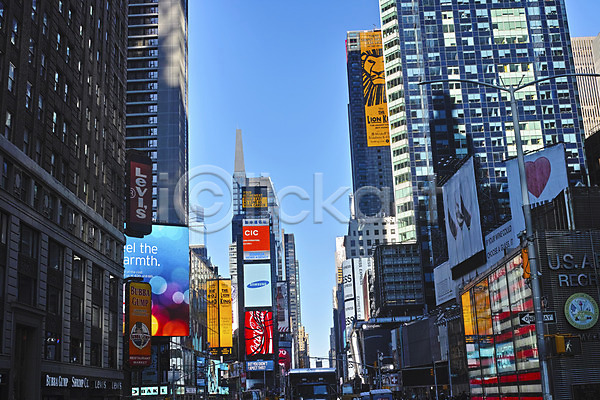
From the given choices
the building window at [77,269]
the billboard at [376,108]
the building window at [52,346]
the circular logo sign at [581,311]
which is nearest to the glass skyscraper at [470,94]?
the billboard at [376,108]

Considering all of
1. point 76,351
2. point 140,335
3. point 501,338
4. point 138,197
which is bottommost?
point 501,338

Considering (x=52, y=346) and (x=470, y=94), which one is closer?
(x=52, y=346)

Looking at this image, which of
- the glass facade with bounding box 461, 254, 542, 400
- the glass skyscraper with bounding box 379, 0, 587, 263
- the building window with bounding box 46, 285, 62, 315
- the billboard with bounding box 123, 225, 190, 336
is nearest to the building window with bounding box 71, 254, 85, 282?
the building window with bounding box 46, 285, 62, 315

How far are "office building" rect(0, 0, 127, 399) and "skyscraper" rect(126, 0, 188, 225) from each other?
197 ft

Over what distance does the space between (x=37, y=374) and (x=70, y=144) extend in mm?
17941

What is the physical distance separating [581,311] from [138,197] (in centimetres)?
4759

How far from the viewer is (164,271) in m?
96.2

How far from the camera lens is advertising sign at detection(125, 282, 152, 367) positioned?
64.7 metres

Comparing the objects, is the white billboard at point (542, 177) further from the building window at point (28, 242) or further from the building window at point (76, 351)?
the building window at point (28, 242)

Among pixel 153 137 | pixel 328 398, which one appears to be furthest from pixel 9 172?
pixel 153 137

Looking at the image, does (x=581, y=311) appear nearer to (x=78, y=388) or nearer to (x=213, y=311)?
(x=78, y=388)

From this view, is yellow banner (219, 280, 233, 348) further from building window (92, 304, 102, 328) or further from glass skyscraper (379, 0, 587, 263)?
building window (92, 304, 102, 328)

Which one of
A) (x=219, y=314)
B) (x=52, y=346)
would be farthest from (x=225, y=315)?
(x=52, y=346)

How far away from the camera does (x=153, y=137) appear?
5118 inches
